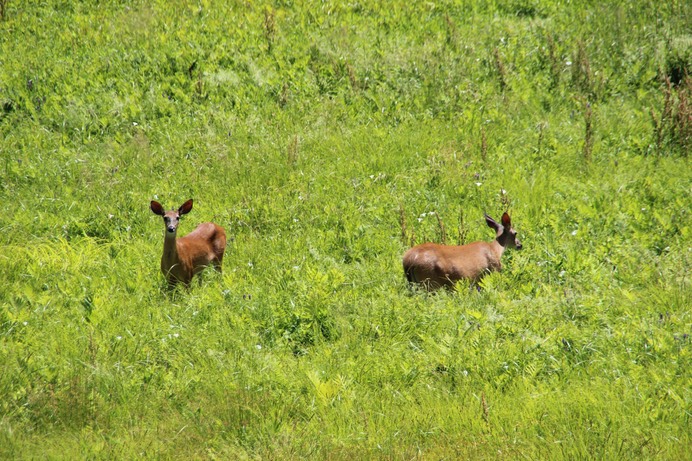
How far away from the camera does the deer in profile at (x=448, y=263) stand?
7.25 m

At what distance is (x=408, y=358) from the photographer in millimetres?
6074

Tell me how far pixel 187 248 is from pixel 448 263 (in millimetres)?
2538

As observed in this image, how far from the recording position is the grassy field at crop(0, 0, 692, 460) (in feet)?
17.5

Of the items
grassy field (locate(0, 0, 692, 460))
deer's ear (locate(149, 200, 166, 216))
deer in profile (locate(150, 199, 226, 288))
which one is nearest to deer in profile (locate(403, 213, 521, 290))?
grassy field (locate(0, 0, 692, 460))

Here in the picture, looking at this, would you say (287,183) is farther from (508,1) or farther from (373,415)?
(508,1)

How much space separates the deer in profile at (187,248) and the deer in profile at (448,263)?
80.1 inches

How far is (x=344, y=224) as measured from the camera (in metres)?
8.68

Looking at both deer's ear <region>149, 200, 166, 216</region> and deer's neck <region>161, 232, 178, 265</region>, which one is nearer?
deer's neck <region>161, 232, 178, 265</region>

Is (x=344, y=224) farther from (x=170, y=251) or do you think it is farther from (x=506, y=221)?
(x=170, y=251)

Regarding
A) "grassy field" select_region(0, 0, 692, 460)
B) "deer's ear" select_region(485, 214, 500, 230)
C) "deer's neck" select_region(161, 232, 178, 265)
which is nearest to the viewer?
"grassy field" select_region(0, 0, 692, 460)

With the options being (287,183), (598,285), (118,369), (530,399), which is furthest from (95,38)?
(530,399)

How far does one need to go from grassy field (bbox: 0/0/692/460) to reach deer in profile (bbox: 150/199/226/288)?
171mm

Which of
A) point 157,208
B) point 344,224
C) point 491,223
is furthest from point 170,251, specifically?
point 491,223

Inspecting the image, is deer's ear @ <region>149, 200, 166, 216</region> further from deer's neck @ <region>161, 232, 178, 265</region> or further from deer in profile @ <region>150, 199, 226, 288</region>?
deer's neck @ <region>161, 232, 178, 265</region>
